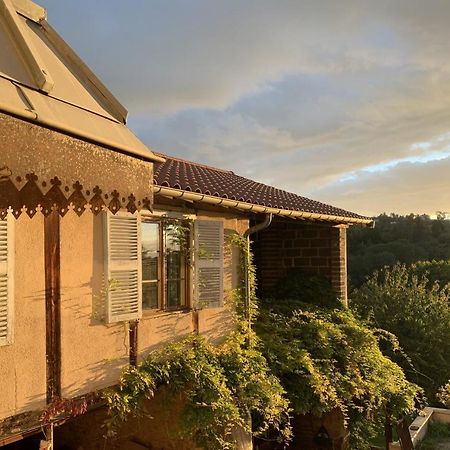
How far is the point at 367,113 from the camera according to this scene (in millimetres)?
15461

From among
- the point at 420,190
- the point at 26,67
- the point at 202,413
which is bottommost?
the point at 202,413

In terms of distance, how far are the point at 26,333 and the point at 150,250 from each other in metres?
2.02

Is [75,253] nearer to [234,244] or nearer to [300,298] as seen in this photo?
[234,244]

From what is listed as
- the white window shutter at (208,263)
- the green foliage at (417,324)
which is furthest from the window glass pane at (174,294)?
the green foliage at (417,324)

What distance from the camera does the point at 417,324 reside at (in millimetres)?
20641

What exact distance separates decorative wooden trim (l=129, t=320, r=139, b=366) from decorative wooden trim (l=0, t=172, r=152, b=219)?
118 inches

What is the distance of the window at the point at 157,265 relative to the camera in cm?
574

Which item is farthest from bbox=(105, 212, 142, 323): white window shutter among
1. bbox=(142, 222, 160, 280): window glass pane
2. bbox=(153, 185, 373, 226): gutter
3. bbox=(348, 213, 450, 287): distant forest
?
bbox=(348, 213, 450, 287): distant forest

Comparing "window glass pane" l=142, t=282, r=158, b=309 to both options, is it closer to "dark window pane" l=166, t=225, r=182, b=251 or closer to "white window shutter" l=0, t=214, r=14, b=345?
"dark window pane" l=166, t=225, r=182, b=251

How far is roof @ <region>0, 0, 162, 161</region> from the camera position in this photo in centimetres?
203

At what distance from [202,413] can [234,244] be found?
2631 millimetres

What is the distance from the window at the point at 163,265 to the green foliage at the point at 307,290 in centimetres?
363

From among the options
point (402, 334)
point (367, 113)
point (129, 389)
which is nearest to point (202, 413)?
point (129, 389)

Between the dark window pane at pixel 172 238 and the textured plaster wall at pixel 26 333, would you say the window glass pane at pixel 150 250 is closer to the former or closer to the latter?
the dark window pane at pixel 172 238
